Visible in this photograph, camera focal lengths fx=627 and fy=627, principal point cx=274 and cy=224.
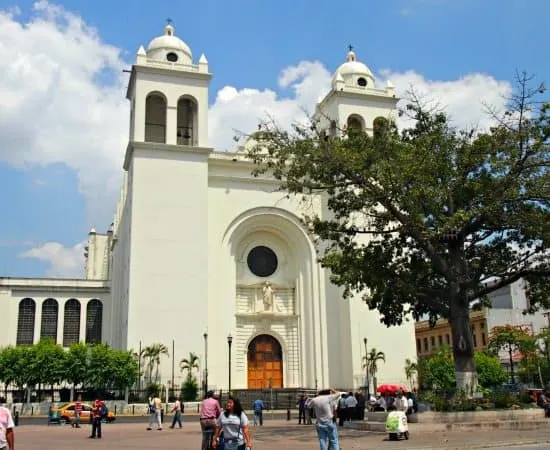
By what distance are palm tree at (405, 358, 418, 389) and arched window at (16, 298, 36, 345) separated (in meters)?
24.9

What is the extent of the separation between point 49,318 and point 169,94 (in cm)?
1808

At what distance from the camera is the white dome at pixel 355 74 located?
42.5 m

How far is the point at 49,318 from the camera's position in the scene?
43.8 m

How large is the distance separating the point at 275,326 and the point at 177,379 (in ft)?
25.2

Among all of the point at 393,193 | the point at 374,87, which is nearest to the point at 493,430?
the point at 393,193

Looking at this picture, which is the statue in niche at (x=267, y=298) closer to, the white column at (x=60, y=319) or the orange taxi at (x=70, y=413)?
the orange taxi at (x=70, y=413)

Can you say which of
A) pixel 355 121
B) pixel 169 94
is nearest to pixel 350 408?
pixel 169 94

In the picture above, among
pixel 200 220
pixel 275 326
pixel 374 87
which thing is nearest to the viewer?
pixel 200 220

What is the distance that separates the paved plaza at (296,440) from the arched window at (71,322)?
24894mm

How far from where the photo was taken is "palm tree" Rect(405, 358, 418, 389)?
37125 mm

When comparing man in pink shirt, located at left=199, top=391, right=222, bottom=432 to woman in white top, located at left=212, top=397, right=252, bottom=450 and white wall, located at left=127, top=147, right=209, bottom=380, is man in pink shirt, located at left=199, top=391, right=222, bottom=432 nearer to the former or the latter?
woman in white top, located at left=212, top=397, right=252, bottom=450

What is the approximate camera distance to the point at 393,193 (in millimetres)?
18781

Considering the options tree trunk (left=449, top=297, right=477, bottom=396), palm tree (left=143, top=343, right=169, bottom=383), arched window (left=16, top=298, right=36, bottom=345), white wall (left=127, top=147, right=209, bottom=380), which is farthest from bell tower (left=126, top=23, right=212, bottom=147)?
tree trunk (left=449, top=297, right=477, bottom=396)

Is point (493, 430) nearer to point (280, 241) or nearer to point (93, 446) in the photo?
point (93, 446)
